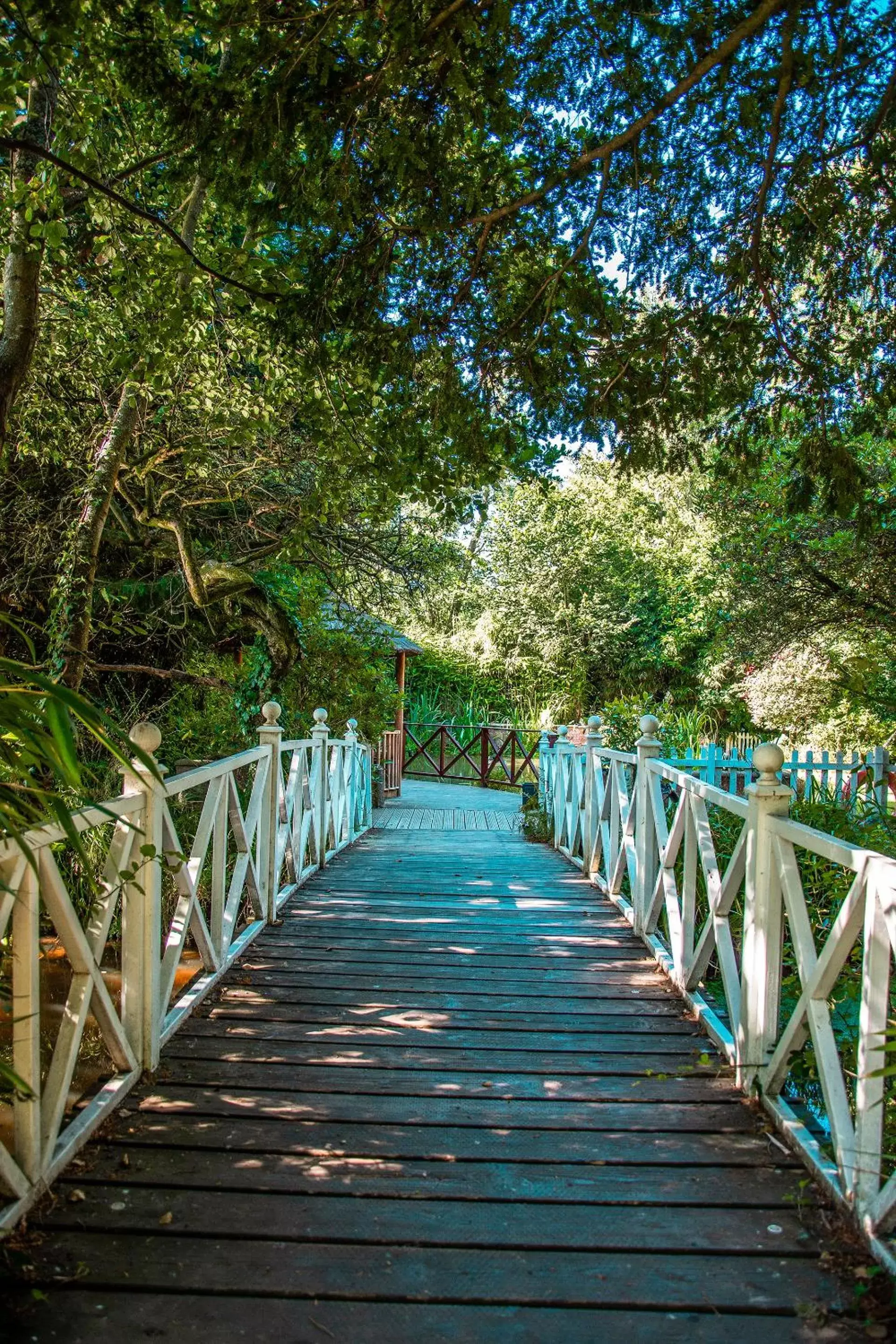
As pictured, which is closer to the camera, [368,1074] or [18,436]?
[368,1074]

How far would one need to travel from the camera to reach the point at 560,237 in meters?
4.18

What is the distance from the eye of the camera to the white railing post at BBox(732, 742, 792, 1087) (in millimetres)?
2738

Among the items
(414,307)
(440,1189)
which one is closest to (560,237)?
(414,307)

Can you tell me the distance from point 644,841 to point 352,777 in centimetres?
545

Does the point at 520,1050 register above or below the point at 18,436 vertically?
below

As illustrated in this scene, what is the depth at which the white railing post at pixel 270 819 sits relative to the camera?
186 inches

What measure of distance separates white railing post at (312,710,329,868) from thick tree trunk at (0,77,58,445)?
314cm

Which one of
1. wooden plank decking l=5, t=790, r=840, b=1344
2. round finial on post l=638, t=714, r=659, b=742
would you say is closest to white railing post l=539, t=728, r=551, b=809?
round finial on post l=638, t=714, r=659, b=742

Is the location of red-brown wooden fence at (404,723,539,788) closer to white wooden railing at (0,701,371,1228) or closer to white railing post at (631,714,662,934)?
white railing post at (631,714,662,934)

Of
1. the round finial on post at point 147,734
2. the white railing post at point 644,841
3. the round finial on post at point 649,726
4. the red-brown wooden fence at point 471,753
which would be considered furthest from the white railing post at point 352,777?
the red-brown wooden fence at point 471,753

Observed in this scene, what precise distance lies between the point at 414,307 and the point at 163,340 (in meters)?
1.19

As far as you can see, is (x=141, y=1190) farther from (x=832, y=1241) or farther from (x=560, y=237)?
(x=560, y=237)

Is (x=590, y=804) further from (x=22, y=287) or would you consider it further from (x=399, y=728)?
(x=399, y=728)

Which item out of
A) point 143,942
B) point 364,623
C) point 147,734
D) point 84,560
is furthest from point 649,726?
point 364,623
